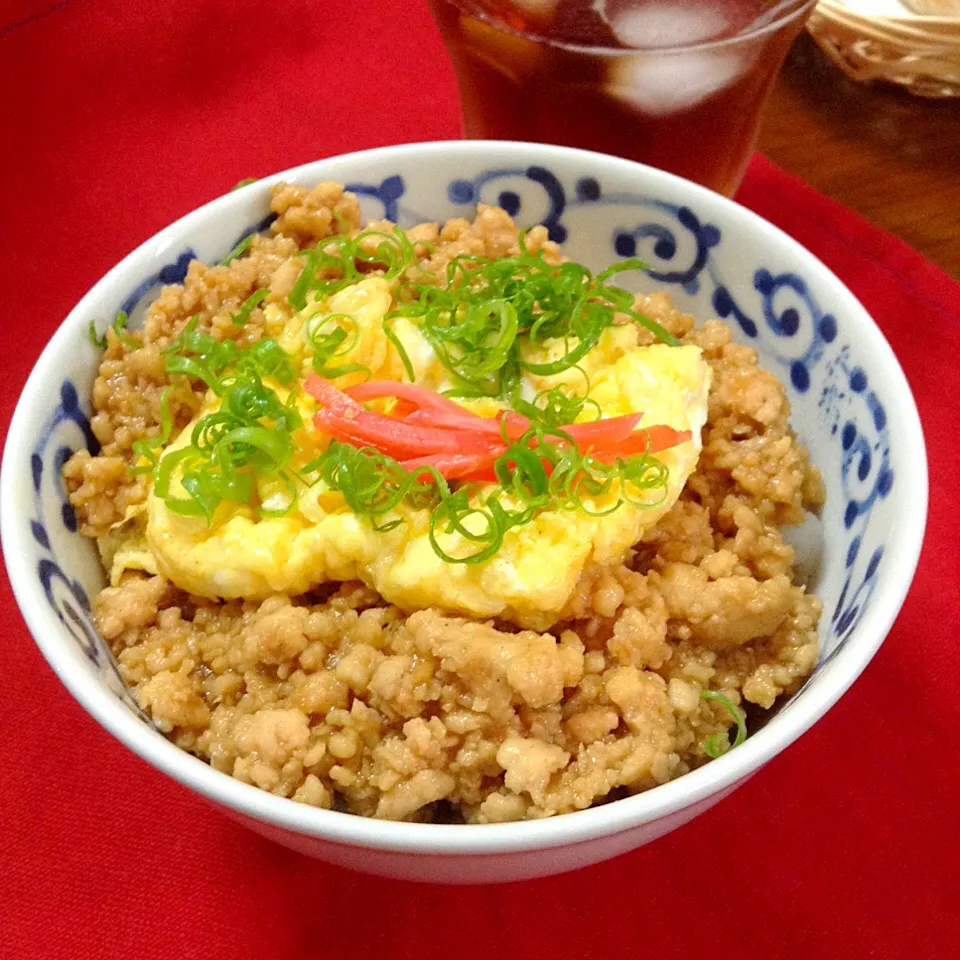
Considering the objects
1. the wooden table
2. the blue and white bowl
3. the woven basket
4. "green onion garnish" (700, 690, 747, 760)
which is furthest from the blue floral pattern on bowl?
the woven basket

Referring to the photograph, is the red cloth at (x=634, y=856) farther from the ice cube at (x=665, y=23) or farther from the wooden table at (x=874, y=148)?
the ice cube at (x=665, y=23)

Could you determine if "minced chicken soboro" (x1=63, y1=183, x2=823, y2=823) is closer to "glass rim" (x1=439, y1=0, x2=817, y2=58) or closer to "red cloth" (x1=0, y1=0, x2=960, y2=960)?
"red cloth" (x1=0, y1=0, x2=960, y2=960)

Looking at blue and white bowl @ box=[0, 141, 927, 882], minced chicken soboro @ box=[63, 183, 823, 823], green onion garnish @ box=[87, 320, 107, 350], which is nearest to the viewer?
blue and white bowl @ box=[0, 141, 927, 882]

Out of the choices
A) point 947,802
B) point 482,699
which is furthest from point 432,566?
point 947,802

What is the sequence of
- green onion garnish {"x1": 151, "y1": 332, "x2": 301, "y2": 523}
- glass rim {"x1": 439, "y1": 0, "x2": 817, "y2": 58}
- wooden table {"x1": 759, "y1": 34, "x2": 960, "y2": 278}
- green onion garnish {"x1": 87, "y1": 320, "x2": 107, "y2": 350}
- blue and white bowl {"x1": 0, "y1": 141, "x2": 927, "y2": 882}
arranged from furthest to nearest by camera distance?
1. wooden table {"x1": 759, "y1": 34, "x2": 960, "y2": 278}
2. glass rim {"x1": 439, "y1": 0, "x2": 817, "y2": 58}
3. green onion garnish {"x1": 87, "y1": 320, "x2": 107, "y2": 350}
4. green onion garnish {"x1": 151, "y1": 332, "x2": 301, "y2": 523}
5. blue and white bowl {"x1": 0, "y1": 141, "x2": 927, "y2": 882}

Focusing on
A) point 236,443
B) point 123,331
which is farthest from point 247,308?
point 236,443

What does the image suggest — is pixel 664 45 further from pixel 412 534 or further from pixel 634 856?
pixel 634 856
